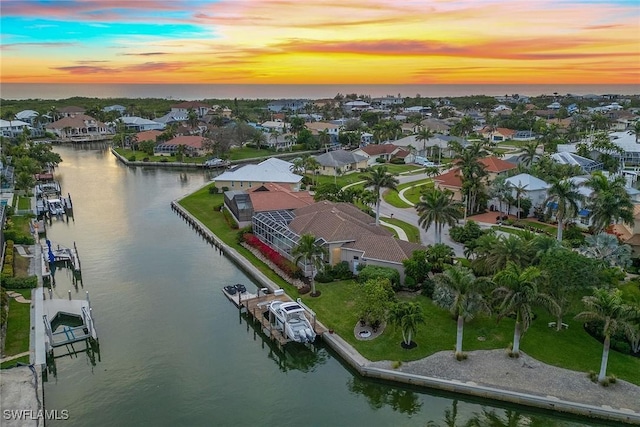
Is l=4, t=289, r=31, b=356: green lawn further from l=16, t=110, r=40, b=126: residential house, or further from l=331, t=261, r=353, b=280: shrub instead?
l=16, t=110, r=40, b=126: residential house

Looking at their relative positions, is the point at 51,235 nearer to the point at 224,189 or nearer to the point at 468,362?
the point at 224,189

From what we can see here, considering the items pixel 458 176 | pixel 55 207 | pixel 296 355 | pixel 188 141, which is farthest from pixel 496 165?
pixel 188 141

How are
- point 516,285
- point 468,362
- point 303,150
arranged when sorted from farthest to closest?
point 303,150
point 468,362
point 516,285

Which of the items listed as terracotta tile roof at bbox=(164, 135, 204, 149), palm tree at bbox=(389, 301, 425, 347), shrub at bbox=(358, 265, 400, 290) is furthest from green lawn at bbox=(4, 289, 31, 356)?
terracotta tile roof at bbox=(164, 135, 204, 149)

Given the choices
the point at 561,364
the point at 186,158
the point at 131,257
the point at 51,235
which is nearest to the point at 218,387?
the point at 561,364

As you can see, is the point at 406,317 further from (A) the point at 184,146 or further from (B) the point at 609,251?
(A) the point at 184,146

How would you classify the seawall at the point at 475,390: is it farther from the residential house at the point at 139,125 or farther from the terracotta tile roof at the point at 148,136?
the residential house at the point at 139,125
